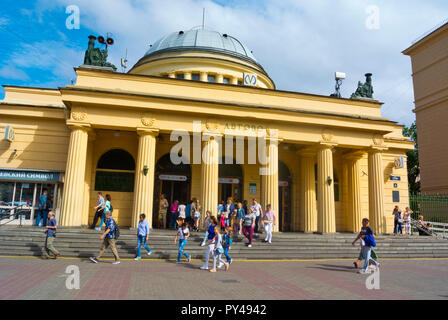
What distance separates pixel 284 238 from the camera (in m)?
13.2

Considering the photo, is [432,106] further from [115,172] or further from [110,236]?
[110,236]

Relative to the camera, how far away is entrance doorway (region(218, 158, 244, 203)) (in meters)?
18.6

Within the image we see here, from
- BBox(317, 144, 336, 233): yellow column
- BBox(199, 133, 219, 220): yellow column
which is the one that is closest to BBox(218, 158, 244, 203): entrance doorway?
BBox(199, 133, 219, 220): yellow column

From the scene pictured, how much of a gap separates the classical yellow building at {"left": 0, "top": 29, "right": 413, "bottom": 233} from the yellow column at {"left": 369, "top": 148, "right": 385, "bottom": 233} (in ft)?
0.19

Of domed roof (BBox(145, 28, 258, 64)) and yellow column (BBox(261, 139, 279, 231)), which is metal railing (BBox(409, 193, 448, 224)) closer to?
yellow column (BBox(261, 139, 279, 231))

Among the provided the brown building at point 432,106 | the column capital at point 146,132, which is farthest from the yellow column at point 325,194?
the brown building at point 432,106

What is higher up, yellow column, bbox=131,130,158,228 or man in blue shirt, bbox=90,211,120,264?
yellow column, bbox=131,130,158,228

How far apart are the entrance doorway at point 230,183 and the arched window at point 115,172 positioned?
5375mm

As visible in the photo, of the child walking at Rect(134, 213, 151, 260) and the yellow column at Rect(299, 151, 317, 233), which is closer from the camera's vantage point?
the child walking at Rect(134, 213, 151, 260)

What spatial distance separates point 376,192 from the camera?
55.4 ft

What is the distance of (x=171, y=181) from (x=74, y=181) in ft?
19.3

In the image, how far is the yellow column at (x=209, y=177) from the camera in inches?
572
